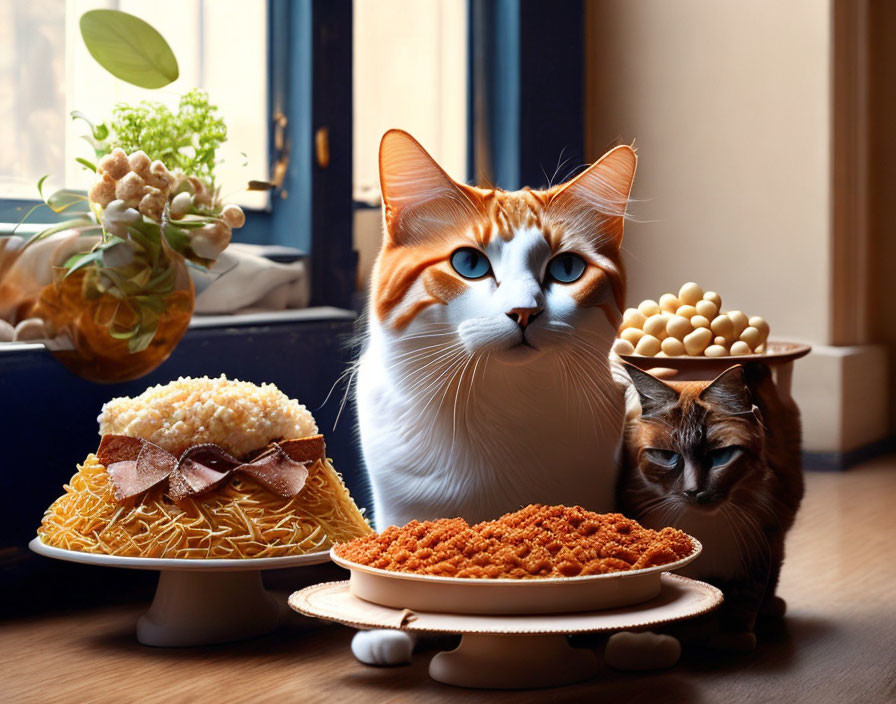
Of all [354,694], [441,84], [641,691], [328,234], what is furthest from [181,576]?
[441,84]

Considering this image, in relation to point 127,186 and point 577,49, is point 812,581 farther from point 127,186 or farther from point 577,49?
point 577,49

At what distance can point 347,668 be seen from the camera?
39.2 inches

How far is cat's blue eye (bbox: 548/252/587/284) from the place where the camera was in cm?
→ 106

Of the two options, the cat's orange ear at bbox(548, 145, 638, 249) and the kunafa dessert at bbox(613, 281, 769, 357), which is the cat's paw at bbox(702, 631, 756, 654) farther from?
the cat's orange ear at bbox(548, 145, 638, 249)

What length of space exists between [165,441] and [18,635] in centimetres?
29

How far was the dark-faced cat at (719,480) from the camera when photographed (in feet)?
3.38

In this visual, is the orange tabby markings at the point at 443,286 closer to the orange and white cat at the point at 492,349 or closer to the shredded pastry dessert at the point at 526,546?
the orange and white cat at the point at 492,349

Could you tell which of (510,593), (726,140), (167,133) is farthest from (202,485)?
(726,140)

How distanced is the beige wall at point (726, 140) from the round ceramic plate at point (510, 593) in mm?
1738

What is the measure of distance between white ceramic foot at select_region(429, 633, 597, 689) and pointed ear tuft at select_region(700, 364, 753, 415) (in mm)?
285

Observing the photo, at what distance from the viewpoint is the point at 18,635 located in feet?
3.70

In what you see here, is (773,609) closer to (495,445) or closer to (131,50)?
(495,445)

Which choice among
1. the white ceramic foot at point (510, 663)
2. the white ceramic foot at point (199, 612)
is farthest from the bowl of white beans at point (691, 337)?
the white ceramic foot at point (199, 612)

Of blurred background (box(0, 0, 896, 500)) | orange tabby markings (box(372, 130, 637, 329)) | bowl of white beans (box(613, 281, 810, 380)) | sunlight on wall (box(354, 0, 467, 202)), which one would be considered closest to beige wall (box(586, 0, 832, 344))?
blurred background (box(0, 0, 896, 500))
